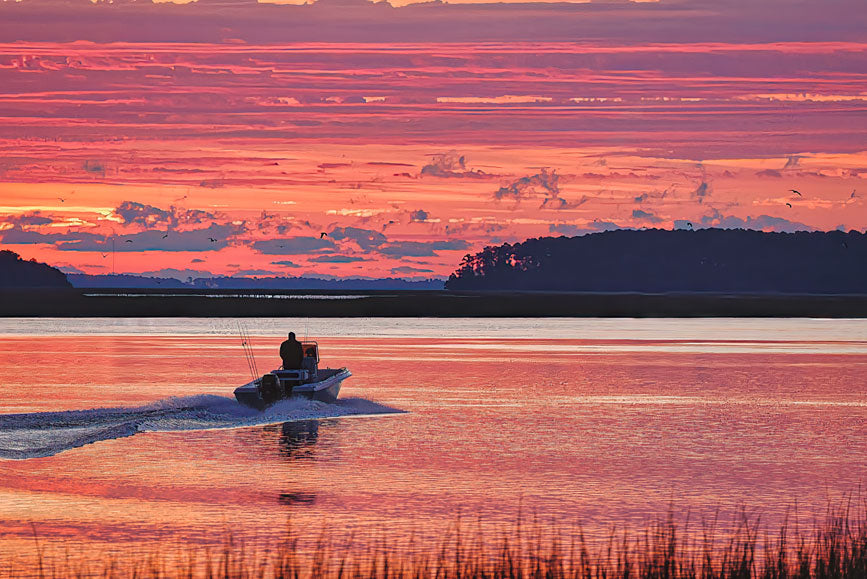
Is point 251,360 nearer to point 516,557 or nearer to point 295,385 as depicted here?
point 295,385

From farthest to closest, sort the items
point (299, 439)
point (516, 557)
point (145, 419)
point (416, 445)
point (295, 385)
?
1. point (295, 385)
2. point (145, 419)
3. point (299, 439)
4. point (416, 445)
5. point (516, 557)

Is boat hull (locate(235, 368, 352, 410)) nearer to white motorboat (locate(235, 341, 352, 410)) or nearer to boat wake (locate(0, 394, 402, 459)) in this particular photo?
white motorboat (locate(235, 341, 352, 410))

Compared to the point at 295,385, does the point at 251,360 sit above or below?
above

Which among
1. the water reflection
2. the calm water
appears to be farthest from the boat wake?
the water reflection

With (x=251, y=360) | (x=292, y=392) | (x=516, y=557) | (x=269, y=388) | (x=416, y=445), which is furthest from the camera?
(x=251, y=360)

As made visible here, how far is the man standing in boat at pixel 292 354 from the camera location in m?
41.3

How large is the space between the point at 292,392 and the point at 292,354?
5.42 feet

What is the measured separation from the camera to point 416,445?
31.6 m

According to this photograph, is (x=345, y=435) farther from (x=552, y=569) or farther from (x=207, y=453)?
(x=552, y=569)

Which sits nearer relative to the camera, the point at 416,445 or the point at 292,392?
the point at 416,445

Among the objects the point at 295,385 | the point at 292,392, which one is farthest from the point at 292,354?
the point at 292,392

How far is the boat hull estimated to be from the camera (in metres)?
38.8

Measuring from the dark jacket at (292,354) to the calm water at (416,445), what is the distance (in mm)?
1729

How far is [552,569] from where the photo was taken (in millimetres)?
16188
